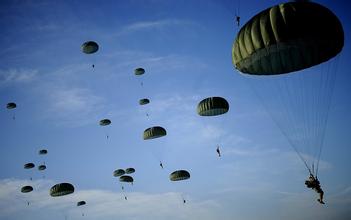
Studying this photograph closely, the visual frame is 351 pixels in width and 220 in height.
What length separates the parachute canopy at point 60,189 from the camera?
4066 cm

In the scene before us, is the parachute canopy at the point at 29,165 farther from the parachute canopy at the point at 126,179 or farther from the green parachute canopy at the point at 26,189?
the parachute canopy at the point at 126,179

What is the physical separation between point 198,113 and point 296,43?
52.8 ft

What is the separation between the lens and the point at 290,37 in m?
Answer: 17.7

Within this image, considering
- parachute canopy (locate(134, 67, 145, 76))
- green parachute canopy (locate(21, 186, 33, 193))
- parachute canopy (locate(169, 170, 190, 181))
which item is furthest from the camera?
green parachute canopy (locate(21, 186, 33, 193))

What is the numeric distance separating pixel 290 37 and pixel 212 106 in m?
14.8

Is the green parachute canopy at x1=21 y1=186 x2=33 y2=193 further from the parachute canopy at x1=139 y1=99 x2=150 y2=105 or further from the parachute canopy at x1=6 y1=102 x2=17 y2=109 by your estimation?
the parachute canopy at x1=139 y1=99 x2=150 y2=105

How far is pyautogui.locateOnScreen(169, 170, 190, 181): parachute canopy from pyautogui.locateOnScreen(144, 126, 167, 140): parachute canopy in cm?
553

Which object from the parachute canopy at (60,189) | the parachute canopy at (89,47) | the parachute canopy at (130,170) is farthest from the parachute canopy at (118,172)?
the parachute canopy at (89,47)

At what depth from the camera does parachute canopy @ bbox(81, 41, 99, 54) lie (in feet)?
134

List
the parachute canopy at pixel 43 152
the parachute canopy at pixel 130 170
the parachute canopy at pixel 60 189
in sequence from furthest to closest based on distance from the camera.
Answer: the parachute canopy at pixel 43 152, the parachute canopy at pixel 130 170, the parachute canopy at pixel 60 189

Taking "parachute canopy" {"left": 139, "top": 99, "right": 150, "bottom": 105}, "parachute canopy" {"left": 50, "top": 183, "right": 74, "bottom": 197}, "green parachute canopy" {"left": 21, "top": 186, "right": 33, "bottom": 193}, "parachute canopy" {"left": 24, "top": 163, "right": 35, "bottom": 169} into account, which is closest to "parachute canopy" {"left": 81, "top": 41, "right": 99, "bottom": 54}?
"parachute canopy" {"left": 139, "top": 99, "right": 150, "bottom": 105}

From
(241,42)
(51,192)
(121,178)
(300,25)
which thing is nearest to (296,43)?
(300,25)

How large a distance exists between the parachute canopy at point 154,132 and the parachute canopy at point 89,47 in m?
11.4

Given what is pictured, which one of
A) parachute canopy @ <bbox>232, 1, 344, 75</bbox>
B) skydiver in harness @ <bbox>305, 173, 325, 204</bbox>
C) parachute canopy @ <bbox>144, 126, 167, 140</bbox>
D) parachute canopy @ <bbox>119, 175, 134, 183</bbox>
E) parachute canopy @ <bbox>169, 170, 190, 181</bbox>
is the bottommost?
skydiver in harness @ <bbox>305, 173, 325, 204</bbox>
